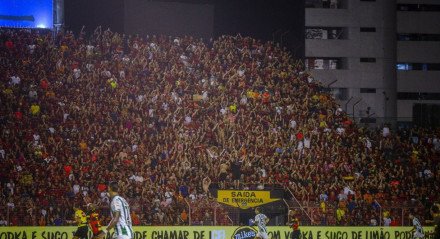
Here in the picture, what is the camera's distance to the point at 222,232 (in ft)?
108

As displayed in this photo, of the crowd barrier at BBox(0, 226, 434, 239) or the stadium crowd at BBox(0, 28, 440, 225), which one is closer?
the crowd barrier at BBox(0, 226, 434, 239)

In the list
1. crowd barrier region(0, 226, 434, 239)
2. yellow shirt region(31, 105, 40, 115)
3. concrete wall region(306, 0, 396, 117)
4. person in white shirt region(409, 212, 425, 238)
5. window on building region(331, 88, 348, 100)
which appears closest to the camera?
crowd barrier region(0, 226, 434, 239)

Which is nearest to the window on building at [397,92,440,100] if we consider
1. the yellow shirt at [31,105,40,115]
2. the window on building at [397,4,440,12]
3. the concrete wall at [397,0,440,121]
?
the concrete wall at [397,0,440,121]

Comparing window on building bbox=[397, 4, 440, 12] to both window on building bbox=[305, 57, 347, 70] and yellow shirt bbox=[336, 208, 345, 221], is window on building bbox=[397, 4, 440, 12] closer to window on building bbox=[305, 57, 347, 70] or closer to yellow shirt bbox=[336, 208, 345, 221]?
window on building bbox=[305, 57, 347, 70]

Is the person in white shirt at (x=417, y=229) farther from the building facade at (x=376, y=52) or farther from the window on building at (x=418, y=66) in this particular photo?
the window on building at (x=418, y=66)

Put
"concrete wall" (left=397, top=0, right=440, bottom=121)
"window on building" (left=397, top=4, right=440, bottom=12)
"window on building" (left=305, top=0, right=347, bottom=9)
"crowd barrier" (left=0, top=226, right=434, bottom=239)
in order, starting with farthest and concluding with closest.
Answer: "window on building" (left=397, top=4, right=440, bottom=12)
"concrete wall" (left=397, top=0, right=440, bottom=121)
"window on building" (left=305, top=0, right=347, bottom=9)
"crowd barrier" (left=0, top=226, right=434, bottom=239)

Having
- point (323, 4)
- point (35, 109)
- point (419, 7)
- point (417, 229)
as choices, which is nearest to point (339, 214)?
point (417, 229)

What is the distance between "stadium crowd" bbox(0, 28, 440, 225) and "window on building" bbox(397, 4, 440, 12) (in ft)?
65.4

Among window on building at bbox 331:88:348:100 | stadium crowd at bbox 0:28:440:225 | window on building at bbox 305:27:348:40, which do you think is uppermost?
window on building at bbox 305:27:348:40

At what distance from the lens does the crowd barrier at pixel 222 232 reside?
3105cm

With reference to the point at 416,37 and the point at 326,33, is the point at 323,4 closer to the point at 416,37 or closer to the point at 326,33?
the point at 326,33

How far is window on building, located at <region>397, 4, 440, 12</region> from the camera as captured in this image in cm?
6531

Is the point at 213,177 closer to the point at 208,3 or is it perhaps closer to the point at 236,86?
the point at 236,86

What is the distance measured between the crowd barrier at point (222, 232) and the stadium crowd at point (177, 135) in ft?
3.23
